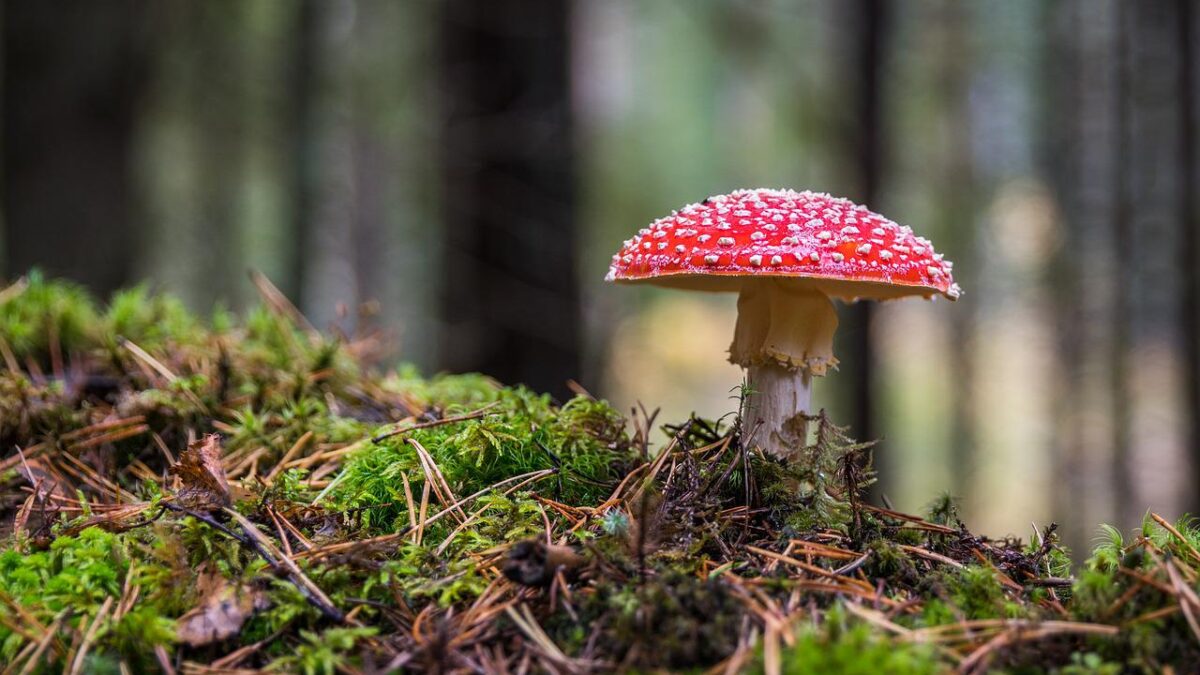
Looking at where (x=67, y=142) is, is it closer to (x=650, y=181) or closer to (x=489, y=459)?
(x=489, y=459)

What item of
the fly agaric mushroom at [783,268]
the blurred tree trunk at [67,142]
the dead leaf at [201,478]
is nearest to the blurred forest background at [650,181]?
the blurred tree trunk at [67,142]

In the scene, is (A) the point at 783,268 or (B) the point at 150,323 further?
(B) the point at 150,323

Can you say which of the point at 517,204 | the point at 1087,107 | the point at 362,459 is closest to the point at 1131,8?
the point at 1087,107

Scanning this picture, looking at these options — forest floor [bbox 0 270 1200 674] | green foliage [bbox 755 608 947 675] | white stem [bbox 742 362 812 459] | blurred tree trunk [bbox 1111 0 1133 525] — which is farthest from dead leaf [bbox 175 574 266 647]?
blurred tree trunk [bbox 1111 0 1133 525]

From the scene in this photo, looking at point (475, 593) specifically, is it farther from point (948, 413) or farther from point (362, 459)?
point (948, 413)

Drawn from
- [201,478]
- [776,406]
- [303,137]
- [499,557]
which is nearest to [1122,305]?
[776,406]

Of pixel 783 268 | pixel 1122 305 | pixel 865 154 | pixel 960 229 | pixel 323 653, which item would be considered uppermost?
pixel 865 154

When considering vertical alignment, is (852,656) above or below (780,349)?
below
